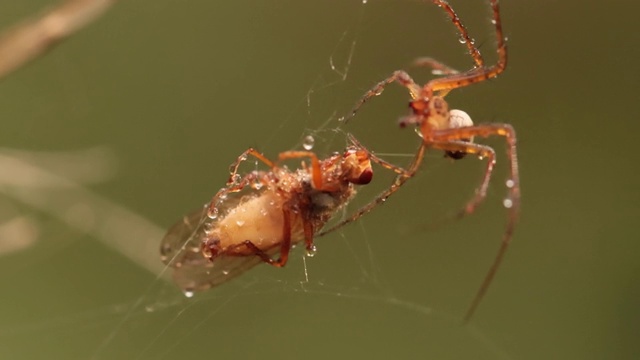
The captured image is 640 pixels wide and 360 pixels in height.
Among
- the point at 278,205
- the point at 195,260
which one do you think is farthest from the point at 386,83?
the point at 195,260

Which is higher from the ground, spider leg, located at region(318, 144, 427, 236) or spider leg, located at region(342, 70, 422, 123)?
spider leg, located at region(342, 70, 422, 123)

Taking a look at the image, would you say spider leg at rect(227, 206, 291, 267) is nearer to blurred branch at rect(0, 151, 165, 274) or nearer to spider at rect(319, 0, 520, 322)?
spider at rect(319, 0, 520, 322)

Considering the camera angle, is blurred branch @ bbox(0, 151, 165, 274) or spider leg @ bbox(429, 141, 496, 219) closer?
spider leg @ bbox(429, 141, 496, 219)

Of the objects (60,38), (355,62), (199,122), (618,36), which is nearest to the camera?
(60,38)

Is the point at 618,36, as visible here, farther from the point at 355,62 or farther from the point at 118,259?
the point at 118,259

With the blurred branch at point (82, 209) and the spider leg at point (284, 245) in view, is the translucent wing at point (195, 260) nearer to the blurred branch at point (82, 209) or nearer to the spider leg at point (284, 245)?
the spider leg at point (284, 245)

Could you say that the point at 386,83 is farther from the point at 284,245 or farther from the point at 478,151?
the point at 284,245

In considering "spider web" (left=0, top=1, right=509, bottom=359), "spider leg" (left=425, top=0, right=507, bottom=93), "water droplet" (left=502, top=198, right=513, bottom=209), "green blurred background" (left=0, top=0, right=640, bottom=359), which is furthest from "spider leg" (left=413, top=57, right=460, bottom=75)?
"green blurred background" (left=0, top=0, right=640, bottom=359)

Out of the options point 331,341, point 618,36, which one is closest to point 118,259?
point 331,341
